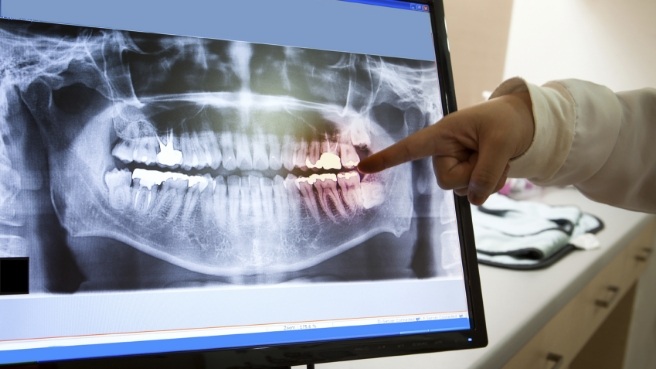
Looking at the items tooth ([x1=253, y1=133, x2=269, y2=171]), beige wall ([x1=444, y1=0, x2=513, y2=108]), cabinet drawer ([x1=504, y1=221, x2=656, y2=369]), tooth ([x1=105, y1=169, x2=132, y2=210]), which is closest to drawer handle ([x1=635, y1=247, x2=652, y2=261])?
cabinet drawer ([x1=504, y1=221, x2=656, y2=369])

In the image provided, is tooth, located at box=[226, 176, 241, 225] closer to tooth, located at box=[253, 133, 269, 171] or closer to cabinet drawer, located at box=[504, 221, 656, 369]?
tooth, located at box=[253, 133, 269, 171]

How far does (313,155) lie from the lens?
0.49 m

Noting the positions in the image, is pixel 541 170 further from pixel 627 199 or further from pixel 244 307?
pixel 244 307

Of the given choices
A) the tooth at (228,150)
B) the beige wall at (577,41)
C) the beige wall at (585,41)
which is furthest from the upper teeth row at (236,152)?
the beige wall at (585,41)

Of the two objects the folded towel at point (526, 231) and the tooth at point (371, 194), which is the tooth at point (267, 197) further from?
the folded towel at point (526, 231)

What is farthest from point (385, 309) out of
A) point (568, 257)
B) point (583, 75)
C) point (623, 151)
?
point (583, 75)

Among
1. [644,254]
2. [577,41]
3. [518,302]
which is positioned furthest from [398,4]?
[577,41]

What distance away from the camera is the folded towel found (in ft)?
3.16

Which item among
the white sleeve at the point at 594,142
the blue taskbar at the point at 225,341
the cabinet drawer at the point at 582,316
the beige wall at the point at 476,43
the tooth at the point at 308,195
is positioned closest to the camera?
the blue taskbar at the point at 225,341

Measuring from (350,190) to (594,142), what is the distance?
36 cm

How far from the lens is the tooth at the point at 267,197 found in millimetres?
463

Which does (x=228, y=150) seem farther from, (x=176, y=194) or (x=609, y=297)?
(x=609, y=297)

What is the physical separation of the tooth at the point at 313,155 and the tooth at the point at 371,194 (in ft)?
0.19

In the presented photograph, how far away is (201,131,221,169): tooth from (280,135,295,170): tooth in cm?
6
